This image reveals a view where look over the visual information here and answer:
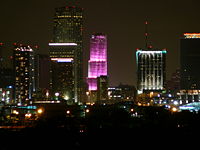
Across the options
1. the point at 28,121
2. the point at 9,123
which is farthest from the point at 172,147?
the point at 28,121

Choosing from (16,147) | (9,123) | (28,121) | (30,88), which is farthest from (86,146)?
(30,88)

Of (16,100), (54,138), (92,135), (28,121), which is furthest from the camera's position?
(16,100)

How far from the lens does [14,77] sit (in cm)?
17312

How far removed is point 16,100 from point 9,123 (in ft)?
293

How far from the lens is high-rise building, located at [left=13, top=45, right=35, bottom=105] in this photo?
167500mm

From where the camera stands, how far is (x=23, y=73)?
6890 inches

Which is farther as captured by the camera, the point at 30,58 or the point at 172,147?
the point at 30,58

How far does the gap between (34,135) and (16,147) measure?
10566mm

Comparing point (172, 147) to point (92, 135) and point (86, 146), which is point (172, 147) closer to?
point (86, 146)

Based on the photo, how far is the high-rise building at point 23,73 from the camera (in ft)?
550

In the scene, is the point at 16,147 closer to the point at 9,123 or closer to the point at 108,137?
the point at 108,137

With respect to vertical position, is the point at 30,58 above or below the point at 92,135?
above

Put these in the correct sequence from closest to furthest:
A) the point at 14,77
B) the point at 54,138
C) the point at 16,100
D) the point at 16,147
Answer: the point at 16,147 → the point at 54,138 → the point at 16,100 → the point at 14,77

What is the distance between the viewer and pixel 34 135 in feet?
182
